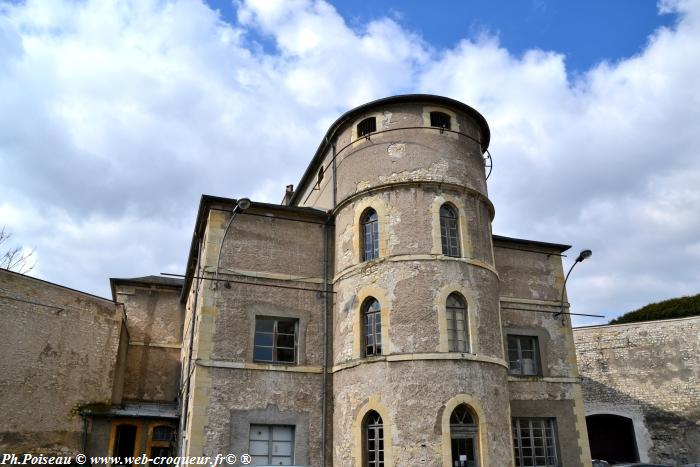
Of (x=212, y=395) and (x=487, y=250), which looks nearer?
(x=212, y=395)

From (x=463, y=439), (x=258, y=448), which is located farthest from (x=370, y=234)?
(x=258, y=448)

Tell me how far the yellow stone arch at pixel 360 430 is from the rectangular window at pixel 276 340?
2481mm

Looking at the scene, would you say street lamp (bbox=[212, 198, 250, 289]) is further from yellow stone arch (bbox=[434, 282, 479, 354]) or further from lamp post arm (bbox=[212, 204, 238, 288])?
yellow stone arch (bbox=[434, 282, 479, 354])

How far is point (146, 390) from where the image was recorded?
23.7 metres

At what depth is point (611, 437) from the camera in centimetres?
2789

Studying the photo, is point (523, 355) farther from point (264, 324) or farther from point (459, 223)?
point (264, 324)

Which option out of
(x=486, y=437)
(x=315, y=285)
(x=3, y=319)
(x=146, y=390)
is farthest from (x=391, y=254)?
(x=146, y=390)

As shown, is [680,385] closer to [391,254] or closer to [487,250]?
[487,250]

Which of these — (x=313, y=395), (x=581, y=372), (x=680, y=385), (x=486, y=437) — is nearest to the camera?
(x=486, y=437)

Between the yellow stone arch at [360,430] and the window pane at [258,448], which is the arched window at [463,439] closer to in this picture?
the yellow stone arch at [360,430]

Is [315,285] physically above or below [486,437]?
above

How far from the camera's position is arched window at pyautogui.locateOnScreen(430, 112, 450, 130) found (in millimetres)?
16328

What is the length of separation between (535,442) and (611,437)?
1469 cm

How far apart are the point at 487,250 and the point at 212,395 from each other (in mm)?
8235
